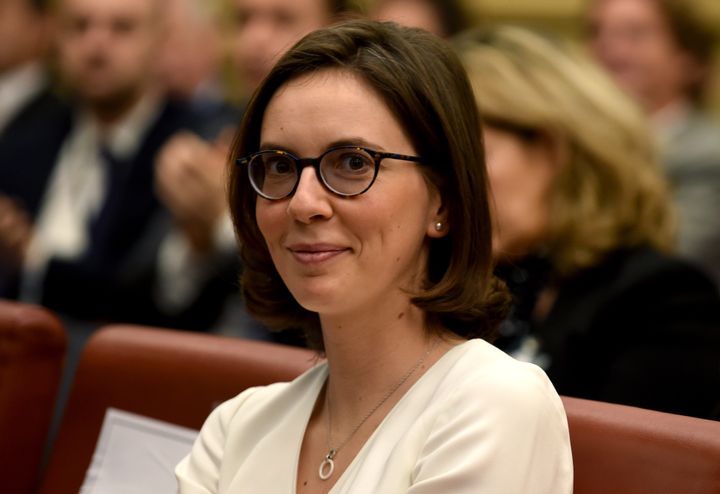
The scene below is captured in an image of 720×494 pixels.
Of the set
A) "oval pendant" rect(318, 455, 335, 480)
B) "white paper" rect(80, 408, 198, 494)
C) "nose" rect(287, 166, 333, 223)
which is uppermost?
"nose" rect(287, 166, 333, 223)

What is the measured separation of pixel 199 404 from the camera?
2037 mm

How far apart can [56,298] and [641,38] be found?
209 cm

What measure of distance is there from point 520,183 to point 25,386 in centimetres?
130

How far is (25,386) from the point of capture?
86.7 inches

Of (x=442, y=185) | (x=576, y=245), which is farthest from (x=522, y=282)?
(x=442, y=185)

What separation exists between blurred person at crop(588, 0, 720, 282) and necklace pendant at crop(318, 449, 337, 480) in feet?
7.85

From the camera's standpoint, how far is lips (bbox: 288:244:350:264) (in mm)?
1548

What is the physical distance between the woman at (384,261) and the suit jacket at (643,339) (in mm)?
920

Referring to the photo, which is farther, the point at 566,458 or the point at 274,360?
the point at 274,360

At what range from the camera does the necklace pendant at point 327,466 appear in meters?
1.62

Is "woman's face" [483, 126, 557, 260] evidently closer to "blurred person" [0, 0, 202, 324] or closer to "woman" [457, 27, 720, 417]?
"woman" [457, 27, 720, 417]

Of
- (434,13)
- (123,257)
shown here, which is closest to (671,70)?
(434,13)

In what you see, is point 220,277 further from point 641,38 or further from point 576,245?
point 641,38

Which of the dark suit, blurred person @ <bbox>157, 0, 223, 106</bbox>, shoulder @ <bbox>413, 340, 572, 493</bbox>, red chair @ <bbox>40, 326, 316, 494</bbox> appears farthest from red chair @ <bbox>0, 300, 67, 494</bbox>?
blurred person @ <bbox>157, 0, 223, 106</bbox>
